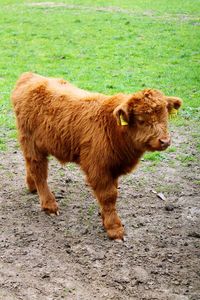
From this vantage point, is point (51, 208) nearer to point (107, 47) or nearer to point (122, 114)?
point (122, 114)

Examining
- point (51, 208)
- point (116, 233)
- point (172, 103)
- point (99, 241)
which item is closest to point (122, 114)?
point (172, 103)

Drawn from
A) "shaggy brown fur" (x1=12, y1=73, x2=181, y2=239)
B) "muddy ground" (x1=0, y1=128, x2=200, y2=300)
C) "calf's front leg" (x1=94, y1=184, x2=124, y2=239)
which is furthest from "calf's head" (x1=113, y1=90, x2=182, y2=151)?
"muddy ground" (x1=0, y1=128, x2=200, y2=300)

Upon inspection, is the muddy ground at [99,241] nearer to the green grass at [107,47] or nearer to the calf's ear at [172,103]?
the calf's ear at [172,103]

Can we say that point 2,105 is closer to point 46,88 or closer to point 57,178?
point 57,178

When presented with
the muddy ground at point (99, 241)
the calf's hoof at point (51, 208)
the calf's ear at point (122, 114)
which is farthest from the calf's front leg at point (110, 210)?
the calf's ear at point (122, 114)

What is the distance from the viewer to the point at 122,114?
15.2ft

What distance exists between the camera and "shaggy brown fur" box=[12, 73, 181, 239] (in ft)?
15.1

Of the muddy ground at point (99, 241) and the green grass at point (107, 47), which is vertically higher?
the muddy ground at point (99, 241)

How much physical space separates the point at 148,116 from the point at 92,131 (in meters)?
0.82

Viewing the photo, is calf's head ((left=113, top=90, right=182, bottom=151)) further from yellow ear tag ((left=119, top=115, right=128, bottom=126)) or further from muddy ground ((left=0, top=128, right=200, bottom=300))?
muddy ground ((left=0, top=128, right=200, bottom=300))

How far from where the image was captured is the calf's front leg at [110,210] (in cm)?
517

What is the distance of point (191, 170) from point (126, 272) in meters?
2.78

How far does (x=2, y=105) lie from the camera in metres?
9.84

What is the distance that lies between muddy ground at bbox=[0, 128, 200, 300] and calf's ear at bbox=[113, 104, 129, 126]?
1.51 metres
